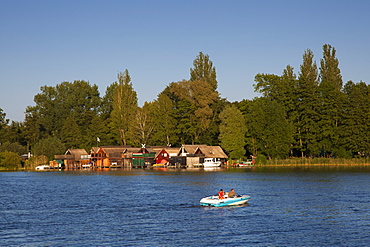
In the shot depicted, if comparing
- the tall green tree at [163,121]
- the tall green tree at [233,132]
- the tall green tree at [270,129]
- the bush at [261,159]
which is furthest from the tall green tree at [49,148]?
the bush at [261,159]

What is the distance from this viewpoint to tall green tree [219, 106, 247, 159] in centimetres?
13238

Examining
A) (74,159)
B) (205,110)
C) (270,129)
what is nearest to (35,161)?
(74,159)

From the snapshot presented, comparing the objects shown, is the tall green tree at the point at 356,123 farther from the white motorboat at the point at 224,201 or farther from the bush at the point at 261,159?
the white motorboat at the point at 224,201

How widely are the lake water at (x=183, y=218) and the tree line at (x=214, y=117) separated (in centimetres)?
5849

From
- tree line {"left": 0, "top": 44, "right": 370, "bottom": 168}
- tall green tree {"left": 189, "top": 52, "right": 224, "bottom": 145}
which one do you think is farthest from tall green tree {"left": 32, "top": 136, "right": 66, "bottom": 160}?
tall green tree {"left": 189, "top": 52, "right": 224, "bottom": 145}

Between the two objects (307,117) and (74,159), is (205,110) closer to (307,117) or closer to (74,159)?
(307,117)

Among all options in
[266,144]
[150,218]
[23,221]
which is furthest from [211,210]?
[266,144]

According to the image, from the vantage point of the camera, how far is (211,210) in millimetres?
48719

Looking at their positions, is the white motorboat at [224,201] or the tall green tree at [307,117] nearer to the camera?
the white motorboat at [224,201]

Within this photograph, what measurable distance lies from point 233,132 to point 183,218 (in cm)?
9012

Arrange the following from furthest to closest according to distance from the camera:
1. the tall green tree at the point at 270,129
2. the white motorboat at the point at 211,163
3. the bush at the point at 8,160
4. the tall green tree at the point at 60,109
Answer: the tall green tree at the point at 60,109, the bush at the point at 8,160, the white motorboat at the point at 211,163, the tall green tree at the point at 270,129

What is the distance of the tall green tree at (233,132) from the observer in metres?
132

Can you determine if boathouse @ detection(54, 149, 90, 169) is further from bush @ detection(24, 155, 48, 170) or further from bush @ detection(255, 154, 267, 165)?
bush @ detection(255, 154, 267, 165)

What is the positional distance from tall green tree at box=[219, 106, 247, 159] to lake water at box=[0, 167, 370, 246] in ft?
208
